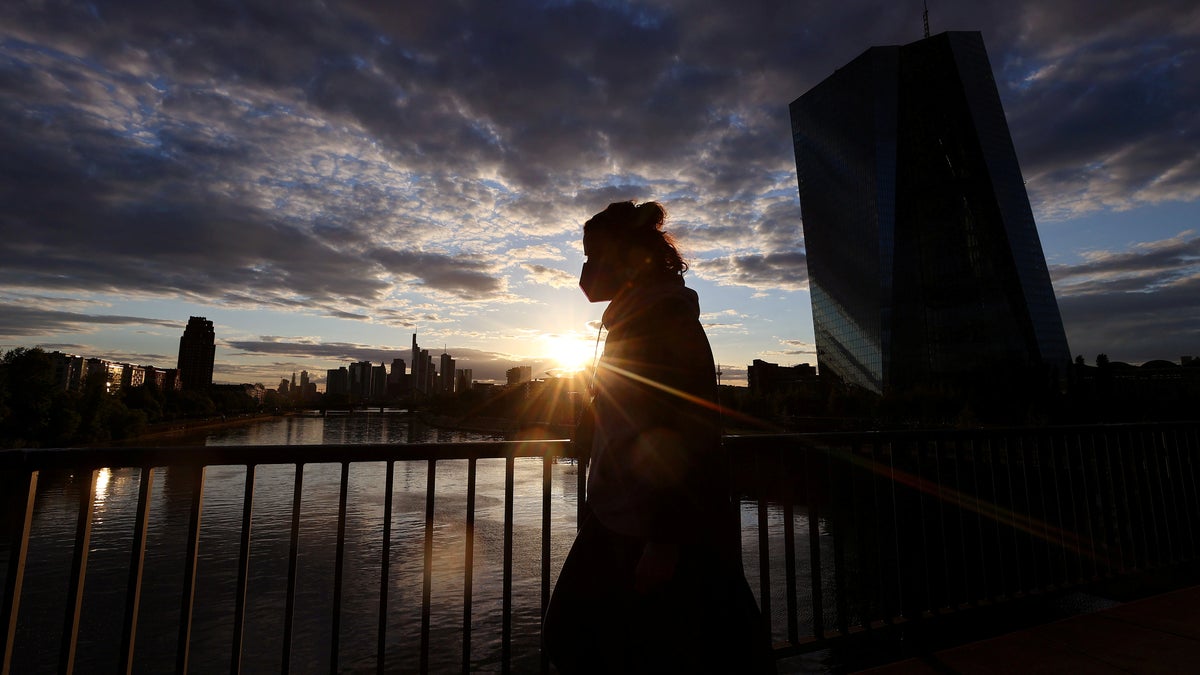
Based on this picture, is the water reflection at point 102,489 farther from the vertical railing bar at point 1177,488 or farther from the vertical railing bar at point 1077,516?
the vertical railing bar at point 1177,488

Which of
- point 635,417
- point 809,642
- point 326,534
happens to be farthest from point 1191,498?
point 326,534

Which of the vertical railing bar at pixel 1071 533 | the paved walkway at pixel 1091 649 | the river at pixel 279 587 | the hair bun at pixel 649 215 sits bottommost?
the river at pixel 279 587

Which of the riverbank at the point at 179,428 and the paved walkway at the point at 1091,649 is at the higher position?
the paved walkway at the point at 1091,649

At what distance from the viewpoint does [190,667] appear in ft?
36.0

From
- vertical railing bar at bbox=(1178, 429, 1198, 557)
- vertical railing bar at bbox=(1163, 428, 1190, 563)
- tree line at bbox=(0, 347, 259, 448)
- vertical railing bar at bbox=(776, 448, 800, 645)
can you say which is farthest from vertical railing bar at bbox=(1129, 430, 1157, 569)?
tree line at bbox=(0, 347, 259, 448)

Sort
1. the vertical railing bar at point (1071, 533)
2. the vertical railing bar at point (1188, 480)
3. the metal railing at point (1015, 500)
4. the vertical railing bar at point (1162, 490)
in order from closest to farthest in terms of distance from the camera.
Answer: the metal railing at point (1015, 500) < the vertical railing bar at point (1071, 533) < the vertical railing bar at point (1162, 490) < the vertical railing bar at point (1188, 480)

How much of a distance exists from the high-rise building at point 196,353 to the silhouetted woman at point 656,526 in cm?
20940

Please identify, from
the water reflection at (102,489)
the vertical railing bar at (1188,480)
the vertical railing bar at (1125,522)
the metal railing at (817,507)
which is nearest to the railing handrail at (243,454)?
the metal railing at (817,507)

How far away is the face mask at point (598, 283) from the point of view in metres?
1.80

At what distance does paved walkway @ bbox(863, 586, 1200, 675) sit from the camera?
2.73 meters

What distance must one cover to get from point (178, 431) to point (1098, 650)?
106 metres

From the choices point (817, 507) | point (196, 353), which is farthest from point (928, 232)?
point (196, 353)

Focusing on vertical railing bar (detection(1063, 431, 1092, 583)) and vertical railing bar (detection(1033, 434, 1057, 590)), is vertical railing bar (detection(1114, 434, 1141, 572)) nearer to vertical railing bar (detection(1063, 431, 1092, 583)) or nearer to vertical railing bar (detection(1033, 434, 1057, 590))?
vertical railing bar (detection(1063, 431, 1092, 583))

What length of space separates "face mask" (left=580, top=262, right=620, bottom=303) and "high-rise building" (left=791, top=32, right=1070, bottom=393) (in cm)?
7590
